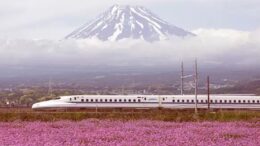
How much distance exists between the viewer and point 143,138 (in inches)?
695

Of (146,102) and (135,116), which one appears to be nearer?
(135,116)

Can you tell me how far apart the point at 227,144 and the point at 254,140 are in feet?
5.05

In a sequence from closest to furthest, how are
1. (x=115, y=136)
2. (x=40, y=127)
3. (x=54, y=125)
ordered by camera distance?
(x=115, y=136)
(x=40, y=127)
(x=54, y=125)

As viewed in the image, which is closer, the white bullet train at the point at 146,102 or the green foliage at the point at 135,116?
the green foliage at the point at 135,116

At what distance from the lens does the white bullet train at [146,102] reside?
278 ft

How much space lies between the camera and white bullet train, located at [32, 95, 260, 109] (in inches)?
3334

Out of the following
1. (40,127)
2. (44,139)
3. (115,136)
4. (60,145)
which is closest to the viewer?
(60,145)

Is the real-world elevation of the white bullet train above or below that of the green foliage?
above

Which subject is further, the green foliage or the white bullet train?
the white bullet train

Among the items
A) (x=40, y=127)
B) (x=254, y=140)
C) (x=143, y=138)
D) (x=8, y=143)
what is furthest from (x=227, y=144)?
(x=40, y=127)

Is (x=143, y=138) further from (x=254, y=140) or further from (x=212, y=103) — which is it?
(x=212, y=103)

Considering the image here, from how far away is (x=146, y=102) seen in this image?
3435 inches

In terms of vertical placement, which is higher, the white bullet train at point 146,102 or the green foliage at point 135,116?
the white bullet train at point 146,102

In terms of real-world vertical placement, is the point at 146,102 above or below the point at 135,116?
above
